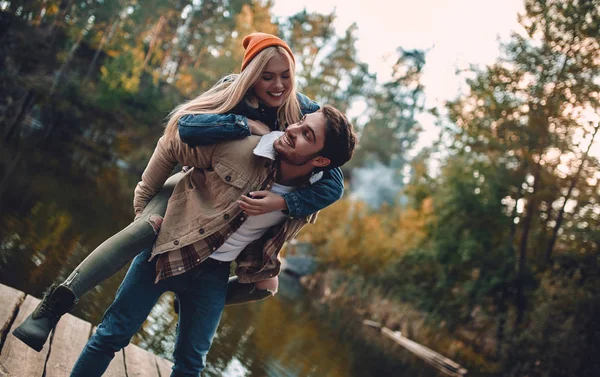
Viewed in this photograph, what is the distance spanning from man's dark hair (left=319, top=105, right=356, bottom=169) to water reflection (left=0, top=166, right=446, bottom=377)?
10.2ft

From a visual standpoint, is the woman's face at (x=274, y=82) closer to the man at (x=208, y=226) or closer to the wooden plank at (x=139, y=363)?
the man at (x=208, y=226)

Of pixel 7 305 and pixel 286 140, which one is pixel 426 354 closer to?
pixel 7 305

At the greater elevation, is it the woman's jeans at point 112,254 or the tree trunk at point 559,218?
the tree trunk at point 559,218

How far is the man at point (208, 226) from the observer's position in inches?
83.4

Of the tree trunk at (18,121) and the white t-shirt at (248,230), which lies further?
the tree trunk at (18,121)

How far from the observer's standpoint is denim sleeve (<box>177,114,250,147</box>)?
79.9 inches

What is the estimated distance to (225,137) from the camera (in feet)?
6.76

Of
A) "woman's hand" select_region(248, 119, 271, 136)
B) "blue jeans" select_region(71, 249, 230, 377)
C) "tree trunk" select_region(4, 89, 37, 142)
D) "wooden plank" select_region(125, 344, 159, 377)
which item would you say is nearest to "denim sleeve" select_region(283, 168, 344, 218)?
"woman's hand" select_region(248, 119, 271, 136)

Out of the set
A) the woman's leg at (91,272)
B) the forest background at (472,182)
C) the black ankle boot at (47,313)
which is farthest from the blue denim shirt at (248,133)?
the forest background at (472,182)

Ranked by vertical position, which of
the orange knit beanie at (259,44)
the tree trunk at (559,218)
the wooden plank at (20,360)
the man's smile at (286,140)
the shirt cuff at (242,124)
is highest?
the tree trunk at (559,218)

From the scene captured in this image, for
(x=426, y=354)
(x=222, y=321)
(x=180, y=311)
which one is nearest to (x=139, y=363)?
(x=180, y=311)

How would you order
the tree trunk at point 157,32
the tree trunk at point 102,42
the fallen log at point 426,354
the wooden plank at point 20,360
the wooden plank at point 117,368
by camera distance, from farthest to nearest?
the tree trunk at point 157,32, the tree trunk at point 102,42, the fallen log at point 426,354, the wooden plank at point 117,368, the wooden plank at point 20,360

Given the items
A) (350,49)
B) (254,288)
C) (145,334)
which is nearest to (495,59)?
(145,334)

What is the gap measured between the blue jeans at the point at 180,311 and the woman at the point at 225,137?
4.3 inches
